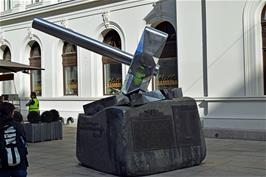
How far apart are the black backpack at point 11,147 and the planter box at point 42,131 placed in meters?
8.46

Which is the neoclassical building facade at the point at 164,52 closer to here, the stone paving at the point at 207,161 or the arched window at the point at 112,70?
the arched window at the point at 112,70

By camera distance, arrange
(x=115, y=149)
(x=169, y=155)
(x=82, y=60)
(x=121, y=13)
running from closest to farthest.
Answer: (x=115, y=149) < (x=169, y=155) < (x=121, y=13) < (x=82, y=60)

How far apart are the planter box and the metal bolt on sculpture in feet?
16.5

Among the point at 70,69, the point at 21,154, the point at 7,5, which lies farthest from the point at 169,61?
the point at 7,5

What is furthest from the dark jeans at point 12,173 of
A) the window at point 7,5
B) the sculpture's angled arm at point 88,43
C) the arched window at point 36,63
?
the window at point 7,5

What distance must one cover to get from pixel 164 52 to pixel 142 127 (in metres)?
9.23

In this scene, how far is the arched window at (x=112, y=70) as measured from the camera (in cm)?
1852

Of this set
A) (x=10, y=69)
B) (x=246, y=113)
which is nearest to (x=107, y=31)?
(x=10, y=69)

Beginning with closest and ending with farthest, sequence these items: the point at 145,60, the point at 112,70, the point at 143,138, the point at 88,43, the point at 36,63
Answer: the point at 145,60
the point at 143,138
the point at 88,43
the point at 112,70
the point at 36,63

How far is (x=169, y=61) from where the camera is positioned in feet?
54.3

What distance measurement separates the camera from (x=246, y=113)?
13.3m

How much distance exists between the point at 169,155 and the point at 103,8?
465 inches

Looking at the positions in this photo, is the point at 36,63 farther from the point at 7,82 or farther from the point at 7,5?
the point at 7,5

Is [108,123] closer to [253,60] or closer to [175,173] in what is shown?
→ [175,173]
